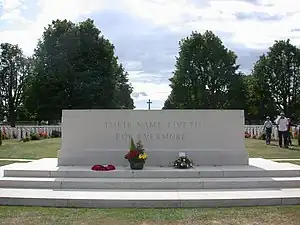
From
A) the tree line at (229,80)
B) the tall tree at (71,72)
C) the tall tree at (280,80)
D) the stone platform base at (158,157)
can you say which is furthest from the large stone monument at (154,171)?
the tall tree at (280,80)

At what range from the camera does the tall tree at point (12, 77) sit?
50.4 m

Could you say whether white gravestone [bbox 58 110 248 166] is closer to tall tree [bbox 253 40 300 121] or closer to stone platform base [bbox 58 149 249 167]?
stone platform base [bbox 58 149 249 167]

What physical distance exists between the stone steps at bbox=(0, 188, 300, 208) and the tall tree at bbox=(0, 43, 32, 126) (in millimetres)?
44739

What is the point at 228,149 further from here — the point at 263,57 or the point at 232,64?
the point at 263,57

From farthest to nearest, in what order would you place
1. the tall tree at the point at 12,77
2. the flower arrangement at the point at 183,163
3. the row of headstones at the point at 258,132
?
the tall tree at the point at 12,77
the row of headstones at the point at 258,132
the flower arrangement at the point at 183,163

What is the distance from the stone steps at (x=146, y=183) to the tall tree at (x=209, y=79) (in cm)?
3578

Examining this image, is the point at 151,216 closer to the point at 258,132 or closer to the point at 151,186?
the point at 151,186

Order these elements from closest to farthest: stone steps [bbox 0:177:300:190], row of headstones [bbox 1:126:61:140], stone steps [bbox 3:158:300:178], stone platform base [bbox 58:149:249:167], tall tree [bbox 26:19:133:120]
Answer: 1. stone steps [bbox 0:177:300:190]
2. stone steps [bbox 3:158:300:178]
3. stone platform base [bbox 58:149:249:167]
4. row of headstones [bbox 1:126:61:140]
5. tall tree [bbox 26:19:133:120]

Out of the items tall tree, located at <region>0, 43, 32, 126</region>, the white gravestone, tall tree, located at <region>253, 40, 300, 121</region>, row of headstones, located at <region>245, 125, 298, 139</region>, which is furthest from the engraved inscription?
tall tree, located at <region>0, 43, 32, 126</region>

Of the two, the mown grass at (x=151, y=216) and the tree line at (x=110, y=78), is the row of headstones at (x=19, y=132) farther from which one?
the mown grass at (x=151, y=216)

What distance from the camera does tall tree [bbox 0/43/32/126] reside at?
50.4 metres

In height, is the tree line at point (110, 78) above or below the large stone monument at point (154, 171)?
above

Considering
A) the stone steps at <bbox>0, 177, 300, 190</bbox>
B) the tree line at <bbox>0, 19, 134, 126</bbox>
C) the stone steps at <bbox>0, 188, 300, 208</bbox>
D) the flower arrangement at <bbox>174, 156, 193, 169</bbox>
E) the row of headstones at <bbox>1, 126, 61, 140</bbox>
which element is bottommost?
the stone steps at <bbox>0, 188, 300, 208</bbox>

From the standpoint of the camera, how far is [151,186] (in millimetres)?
8375
